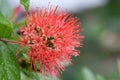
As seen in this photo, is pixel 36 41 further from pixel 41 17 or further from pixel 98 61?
pixel 98 61

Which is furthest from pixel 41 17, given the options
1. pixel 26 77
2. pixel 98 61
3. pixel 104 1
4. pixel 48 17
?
pixel 104 1

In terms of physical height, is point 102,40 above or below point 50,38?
above

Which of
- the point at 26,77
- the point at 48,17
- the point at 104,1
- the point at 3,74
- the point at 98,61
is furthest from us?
the point at 104,1

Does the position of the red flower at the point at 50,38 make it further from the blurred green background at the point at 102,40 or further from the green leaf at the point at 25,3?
the blurred green background at the point at 102,40

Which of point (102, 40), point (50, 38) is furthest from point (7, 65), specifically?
point (102, 40)

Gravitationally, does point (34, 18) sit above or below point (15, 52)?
above

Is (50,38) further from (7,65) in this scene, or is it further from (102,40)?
(102,40)
